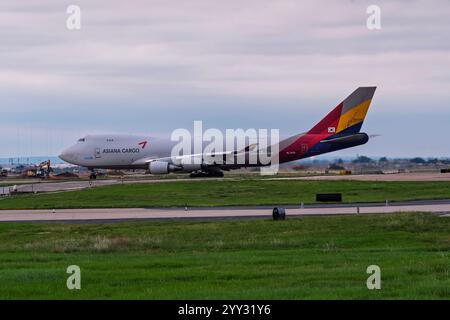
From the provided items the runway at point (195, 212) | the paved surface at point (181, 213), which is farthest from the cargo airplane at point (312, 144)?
the paved surface at point (181, 213)

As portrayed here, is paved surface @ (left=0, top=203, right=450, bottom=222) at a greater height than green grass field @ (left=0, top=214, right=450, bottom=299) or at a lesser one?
greater

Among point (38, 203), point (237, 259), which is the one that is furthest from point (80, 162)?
point (237, 259)

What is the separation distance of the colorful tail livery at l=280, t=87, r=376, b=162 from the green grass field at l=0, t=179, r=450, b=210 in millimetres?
18220

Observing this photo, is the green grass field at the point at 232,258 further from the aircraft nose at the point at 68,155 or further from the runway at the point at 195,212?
the aircraft nose at the point at 68,155

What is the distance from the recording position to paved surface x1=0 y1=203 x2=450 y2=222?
1702 inches

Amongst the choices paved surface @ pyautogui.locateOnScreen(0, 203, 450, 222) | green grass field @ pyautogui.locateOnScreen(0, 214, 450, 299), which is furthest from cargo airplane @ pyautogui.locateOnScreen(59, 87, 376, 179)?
green grass field @ pyautogui.locateOnScreen(0, 214, 450, 299)

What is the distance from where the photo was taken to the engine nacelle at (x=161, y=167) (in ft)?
299

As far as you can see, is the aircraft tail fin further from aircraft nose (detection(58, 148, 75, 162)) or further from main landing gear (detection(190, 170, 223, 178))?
aircraft nose (detection(58, 148, 75, 162))

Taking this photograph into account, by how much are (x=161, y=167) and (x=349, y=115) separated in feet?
64.4

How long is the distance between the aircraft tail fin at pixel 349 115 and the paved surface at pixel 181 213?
42402mm
